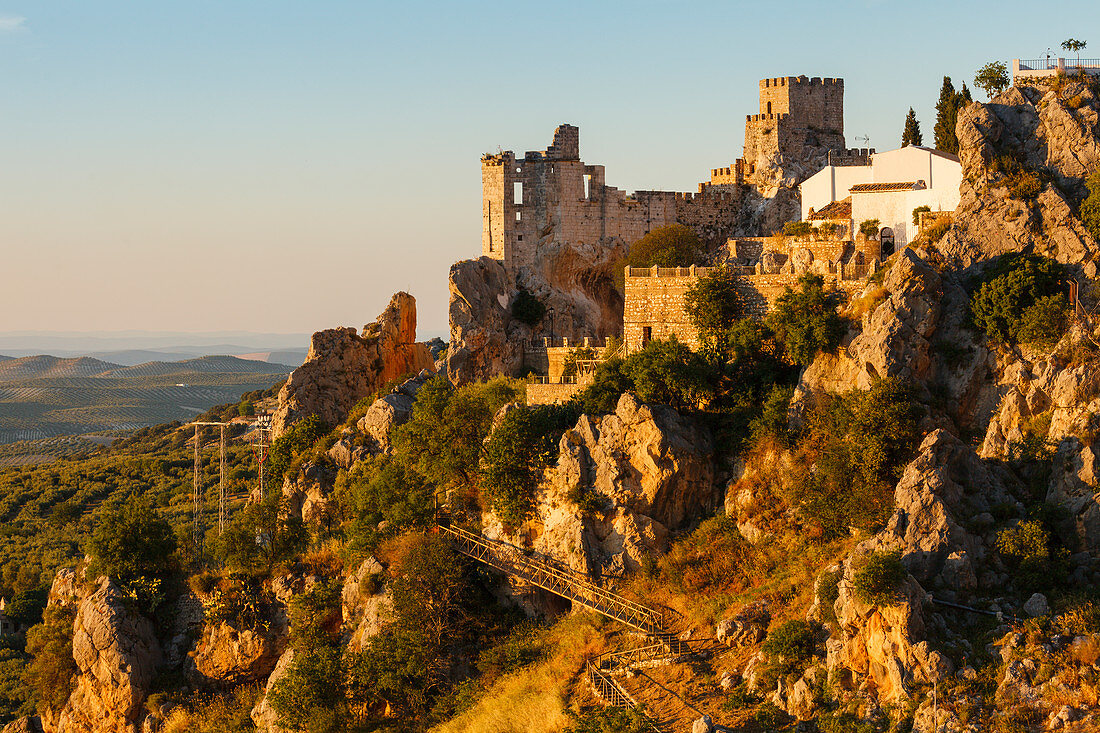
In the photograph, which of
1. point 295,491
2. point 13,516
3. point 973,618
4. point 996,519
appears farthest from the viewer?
point 13,516

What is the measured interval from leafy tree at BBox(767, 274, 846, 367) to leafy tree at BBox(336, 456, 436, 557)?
1275cm

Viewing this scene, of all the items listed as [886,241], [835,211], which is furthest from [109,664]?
[835,211]

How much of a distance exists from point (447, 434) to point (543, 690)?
11881 mm

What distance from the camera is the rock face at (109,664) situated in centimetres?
4791

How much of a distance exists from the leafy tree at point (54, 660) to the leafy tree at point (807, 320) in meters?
28.5

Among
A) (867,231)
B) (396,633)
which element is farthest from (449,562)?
(867,231)

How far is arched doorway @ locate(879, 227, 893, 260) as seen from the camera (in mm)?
48594

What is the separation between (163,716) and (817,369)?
2527 cm

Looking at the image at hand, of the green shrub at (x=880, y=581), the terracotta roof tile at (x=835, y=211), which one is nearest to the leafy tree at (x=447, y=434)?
the terracotta roof tile at (x=835, y=211)

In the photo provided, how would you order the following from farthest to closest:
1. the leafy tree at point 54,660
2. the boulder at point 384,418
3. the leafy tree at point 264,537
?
the boulder at point 384,418
the leafy tree at point 54,660
the leafy tree at point 264,537

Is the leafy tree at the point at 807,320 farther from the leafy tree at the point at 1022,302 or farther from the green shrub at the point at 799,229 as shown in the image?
the green shrub at the point at 799,229

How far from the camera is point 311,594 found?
4631 centimetres

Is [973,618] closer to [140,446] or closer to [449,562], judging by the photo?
[449,562]

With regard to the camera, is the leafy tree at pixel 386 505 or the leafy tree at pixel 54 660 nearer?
the leafy tree at pixel 386 505
